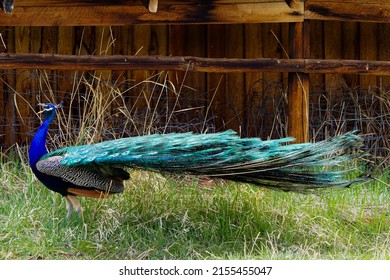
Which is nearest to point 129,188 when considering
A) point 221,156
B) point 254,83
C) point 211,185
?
point 211,185

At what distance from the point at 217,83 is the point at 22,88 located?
217cm

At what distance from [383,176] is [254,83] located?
2022mm

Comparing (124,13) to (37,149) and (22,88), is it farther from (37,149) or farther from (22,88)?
(37,149)

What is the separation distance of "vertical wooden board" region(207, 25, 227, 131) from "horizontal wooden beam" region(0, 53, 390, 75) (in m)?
1.77

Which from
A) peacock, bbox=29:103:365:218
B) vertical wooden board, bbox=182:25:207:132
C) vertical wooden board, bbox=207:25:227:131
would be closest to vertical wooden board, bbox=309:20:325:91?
vertical wooden board, bbox=207:25:227:131

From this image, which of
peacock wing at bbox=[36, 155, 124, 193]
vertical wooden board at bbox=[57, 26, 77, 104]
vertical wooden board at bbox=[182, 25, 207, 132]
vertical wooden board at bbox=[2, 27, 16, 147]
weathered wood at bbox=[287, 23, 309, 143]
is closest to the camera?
peacock wing at bbox=[36, 155, 124, 193]

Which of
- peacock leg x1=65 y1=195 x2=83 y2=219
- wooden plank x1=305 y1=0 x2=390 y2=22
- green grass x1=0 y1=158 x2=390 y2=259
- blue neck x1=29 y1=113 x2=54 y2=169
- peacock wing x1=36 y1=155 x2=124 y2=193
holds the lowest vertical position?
green grass x1=0 y1=158 x2=390 y2=259

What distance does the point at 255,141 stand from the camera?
20.4ft

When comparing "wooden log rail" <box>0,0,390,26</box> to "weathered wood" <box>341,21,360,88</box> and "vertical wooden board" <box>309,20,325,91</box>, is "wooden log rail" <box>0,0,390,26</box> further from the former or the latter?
"weathered wood" <box>341,21,360,88</box>

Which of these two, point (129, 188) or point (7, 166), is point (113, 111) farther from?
point (129, 188)

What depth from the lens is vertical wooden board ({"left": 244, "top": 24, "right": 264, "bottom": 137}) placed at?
31.5ft

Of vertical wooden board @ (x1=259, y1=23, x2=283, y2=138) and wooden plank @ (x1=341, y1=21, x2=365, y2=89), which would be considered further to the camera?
wooden plank @ (x1=341, y1=21, x2=365, y2=89)

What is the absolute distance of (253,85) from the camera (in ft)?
31.7

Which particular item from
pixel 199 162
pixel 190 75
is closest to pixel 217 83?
pixel 190 75
